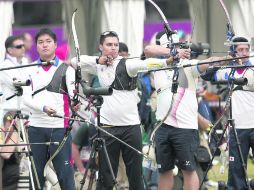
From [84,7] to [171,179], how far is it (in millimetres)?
6764

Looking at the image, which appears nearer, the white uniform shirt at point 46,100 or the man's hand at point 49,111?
the man's hand at point 49,111

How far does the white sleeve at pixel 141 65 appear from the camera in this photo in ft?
27.0

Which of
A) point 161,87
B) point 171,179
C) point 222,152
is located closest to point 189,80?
point 161,87

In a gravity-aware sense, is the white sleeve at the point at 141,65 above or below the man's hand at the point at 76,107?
above

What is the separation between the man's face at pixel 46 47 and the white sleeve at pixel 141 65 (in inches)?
30.2

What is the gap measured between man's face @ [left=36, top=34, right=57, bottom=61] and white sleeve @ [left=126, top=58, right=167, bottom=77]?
766 mm

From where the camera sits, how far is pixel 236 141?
28.5 ft

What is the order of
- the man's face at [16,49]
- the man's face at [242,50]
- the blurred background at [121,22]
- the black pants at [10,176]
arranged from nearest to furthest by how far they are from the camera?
the man's face at [242,50] < the black pants at [10,176] < the man's face at [16,49] < the blurred background at [121,22]

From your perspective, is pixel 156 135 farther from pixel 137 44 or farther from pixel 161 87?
pixel 137 44

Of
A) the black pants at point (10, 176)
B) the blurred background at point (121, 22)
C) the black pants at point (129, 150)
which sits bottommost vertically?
the black pants at point (10, 176)

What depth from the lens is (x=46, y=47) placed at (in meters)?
9.02

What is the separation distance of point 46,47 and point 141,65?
1.04 metres

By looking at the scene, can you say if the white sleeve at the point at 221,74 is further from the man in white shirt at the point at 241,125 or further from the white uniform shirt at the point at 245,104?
the white uniform shirt at the point at 245,104

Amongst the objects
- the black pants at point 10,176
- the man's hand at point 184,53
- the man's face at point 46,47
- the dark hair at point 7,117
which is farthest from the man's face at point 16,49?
the man's hand at point 184,53
